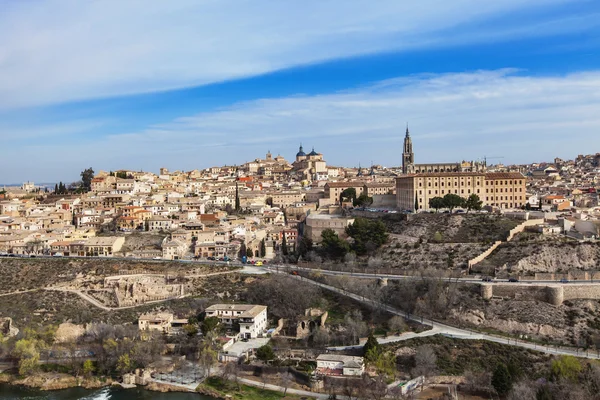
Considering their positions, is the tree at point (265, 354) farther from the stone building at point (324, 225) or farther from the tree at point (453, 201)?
the tree at point (453, 201)

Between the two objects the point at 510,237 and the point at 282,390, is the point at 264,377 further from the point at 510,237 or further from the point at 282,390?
the point at 510,237

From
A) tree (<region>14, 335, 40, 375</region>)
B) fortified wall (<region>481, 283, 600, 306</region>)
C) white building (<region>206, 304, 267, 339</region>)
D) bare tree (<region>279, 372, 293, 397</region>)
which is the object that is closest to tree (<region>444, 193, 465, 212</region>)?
fortified wall (<region>481, 283, 600, 306</region>)

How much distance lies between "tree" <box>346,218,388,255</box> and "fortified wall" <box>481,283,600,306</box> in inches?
468

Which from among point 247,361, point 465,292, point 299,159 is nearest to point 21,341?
point 247,361

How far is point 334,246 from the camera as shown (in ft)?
139

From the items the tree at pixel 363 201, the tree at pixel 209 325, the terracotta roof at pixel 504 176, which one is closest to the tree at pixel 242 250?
the tree at pixel 209 325

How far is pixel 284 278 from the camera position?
119 feet

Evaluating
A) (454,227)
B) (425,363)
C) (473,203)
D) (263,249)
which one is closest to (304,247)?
(263,249)

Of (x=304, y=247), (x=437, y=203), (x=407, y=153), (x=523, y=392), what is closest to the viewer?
(x=523, y=392)

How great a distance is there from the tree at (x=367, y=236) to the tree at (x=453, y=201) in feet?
→ 22.1

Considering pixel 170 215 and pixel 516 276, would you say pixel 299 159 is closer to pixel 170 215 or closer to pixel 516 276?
pixel 170 215

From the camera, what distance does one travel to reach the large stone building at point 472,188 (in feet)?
165

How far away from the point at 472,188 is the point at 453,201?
5.49 meters

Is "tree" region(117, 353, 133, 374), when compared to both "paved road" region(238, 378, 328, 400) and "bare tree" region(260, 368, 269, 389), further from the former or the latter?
"bare tree" region(260, 368, 269, 389)
